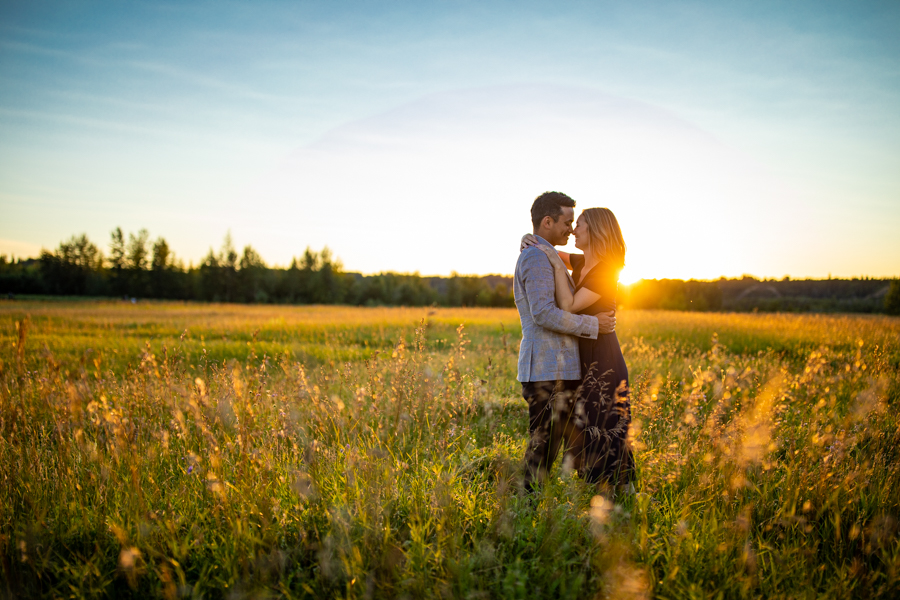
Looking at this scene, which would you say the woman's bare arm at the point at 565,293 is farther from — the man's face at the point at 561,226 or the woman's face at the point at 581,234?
the woman's face at the point at 581,234

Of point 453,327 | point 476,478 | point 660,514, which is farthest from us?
point 453,327

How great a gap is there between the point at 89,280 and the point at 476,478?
90829mm

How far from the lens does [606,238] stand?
3080 mm

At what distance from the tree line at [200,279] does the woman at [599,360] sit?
2408 inches

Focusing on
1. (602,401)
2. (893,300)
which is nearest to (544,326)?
(602,401)

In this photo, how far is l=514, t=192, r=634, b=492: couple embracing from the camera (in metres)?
3.03

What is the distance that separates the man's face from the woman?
0.11 meters

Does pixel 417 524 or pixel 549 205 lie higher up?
pixel 549 205

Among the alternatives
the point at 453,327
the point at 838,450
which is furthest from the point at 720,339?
the point at 838,450

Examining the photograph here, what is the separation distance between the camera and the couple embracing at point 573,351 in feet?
9.93

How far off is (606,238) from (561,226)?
1.16 ft

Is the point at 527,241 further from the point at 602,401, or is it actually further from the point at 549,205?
the point at 602,401

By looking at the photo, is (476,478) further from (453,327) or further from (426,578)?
(453,327)

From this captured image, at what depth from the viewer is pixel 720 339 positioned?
13.0 meters
